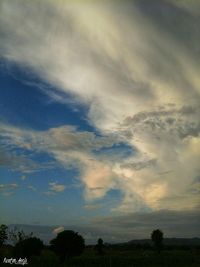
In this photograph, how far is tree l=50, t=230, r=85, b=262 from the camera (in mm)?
96188

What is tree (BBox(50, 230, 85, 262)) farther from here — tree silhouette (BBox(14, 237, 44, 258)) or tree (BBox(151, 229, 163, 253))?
tree (BBox(151, 229, 163, 253))

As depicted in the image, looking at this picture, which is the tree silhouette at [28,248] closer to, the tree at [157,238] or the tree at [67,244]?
the tree at [67,244]

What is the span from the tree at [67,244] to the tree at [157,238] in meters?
29.9

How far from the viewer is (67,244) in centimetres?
9650

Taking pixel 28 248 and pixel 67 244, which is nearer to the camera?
pixel 67 244

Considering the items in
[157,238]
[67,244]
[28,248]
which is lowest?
[28,248]

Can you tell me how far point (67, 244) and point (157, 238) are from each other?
120 ft

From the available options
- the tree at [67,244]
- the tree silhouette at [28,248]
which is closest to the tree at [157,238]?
the tree at [67,244]

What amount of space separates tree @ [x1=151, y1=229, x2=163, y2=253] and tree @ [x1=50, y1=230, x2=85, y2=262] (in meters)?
29.9

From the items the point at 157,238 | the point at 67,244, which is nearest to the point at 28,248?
the point at 67,244

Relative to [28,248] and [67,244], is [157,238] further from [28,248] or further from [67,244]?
[28,248]

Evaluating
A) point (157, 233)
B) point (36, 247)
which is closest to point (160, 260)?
point (36, 247)

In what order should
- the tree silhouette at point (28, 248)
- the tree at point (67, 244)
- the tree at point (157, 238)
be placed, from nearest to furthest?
1. the tree silhouette at point (28, 248)
2. the tree at point (67, 244)
3. the tree at point (157, 238)

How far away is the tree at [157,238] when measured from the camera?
120 metres
